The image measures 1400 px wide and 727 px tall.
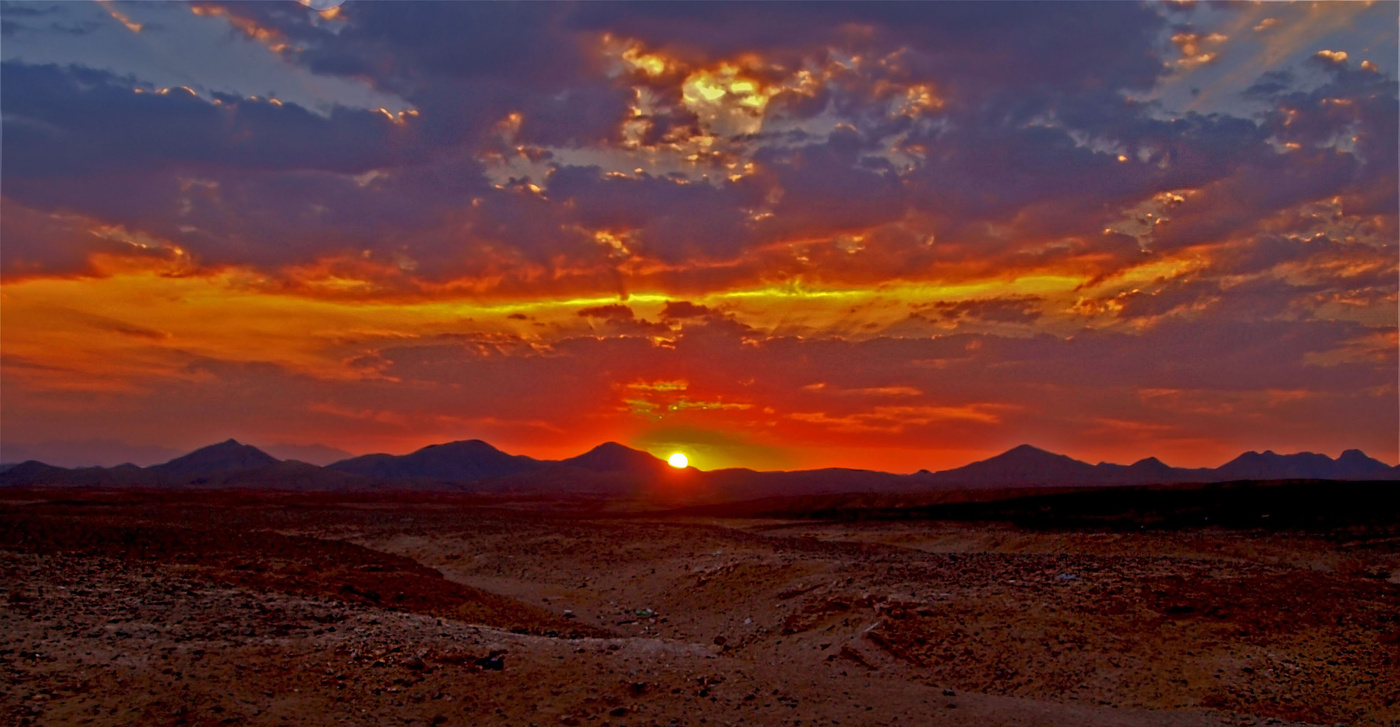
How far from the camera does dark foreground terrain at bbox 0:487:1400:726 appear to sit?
10.9 m

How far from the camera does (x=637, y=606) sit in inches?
898

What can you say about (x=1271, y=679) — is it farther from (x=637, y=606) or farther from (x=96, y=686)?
(x=96, y=686)

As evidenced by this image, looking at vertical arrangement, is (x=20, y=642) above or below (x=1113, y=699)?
above

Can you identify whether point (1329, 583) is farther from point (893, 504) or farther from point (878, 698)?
point (893, 504)

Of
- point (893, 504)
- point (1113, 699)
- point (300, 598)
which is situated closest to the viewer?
point (1113, 699)

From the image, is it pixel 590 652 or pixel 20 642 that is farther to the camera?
pixel 590 652

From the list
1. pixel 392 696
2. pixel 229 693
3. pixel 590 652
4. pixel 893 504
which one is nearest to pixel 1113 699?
pixel 590 652

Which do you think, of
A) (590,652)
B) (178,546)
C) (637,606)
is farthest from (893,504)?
(590,652)

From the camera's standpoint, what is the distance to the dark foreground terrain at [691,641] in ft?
35.6

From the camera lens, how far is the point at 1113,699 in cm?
1275

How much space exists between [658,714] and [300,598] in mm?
9032

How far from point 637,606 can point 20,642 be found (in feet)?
45.0

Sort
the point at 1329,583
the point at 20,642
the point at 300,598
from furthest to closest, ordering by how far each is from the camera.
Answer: the point at 1329,583 < the point at 300,598 < the point at 20,642

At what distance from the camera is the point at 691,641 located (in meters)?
17.8
